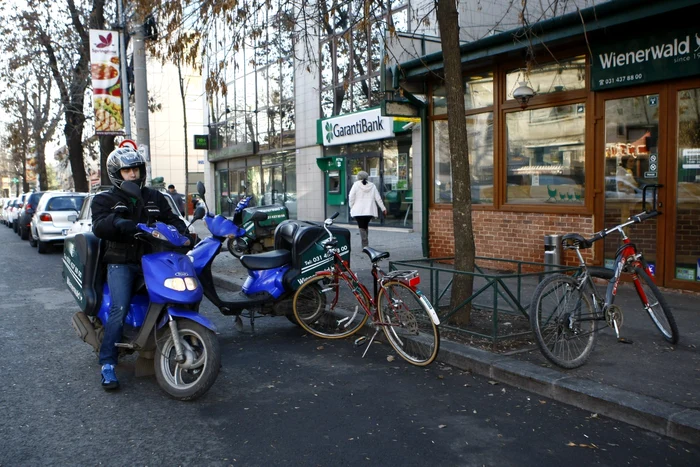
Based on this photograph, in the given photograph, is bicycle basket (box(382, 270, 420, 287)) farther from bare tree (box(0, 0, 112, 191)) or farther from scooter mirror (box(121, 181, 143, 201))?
bare tree (box(0, 0, 112, 191))

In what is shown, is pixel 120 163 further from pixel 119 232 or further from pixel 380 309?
pixel 380 309

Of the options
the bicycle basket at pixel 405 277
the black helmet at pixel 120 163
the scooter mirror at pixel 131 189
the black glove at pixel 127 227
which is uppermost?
the black helmet at pixel 120 163

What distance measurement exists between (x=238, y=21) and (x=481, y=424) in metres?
5.84

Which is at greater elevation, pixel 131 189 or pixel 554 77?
pixel 554 77

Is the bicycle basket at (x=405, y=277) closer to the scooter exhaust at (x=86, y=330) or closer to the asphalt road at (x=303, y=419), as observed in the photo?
the asphalt road at (x=303, y=419)

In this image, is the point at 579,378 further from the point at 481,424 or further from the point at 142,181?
the point at 142,181

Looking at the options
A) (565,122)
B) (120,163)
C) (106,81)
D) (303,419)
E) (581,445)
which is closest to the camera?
(581,445)

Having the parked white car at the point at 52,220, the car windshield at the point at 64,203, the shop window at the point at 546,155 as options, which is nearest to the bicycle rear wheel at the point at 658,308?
the shop window at the point at 546,155

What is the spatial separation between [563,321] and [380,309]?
160cm

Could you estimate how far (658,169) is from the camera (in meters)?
7.95

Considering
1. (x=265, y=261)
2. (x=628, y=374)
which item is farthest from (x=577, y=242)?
(x=265, y=261)

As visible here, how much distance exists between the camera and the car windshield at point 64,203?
16625mm

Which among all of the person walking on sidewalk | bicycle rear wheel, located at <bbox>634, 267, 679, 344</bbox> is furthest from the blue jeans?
the person walking on sidewalk

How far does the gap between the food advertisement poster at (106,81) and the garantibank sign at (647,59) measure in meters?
11.0
